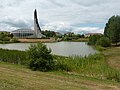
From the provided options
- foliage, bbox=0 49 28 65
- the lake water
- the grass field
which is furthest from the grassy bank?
the lake water

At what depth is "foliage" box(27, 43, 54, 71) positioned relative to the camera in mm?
15164

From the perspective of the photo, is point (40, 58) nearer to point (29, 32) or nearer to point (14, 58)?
point (14, 58)

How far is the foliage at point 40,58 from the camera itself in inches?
597

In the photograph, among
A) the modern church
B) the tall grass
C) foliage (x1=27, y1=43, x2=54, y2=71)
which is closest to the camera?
the tall grass

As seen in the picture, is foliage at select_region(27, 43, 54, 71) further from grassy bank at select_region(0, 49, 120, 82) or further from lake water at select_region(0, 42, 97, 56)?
lake water at select_region(0, 42, 97, 56)

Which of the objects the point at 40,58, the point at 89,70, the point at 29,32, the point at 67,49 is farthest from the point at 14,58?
the point at 29,32

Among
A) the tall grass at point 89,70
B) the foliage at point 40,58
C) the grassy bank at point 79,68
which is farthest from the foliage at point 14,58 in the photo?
the tall grass at point 89,70

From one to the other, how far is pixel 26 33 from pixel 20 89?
4611 inches

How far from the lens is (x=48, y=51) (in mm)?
15695

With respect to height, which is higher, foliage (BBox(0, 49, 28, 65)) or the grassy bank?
foliage (BBox(0, 49, 28, 65))

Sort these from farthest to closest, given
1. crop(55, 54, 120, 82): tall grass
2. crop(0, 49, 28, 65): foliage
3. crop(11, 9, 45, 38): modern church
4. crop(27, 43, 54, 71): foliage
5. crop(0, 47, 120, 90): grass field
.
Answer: crop(11, 9, 45, 38): modern church → crop(0, 49, 28, 65): foliage → crop(27, 43, 54, 71): foliage → crop(55, 54, 120, 82): tall grass → crop(0, 47, 120, 90): grass field

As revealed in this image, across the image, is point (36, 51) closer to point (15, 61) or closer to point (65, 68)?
point (65, 68)

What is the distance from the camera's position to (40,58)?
15.2 meters

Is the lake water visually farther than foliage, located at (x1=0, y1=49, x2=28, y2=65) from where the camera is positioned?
Yes
